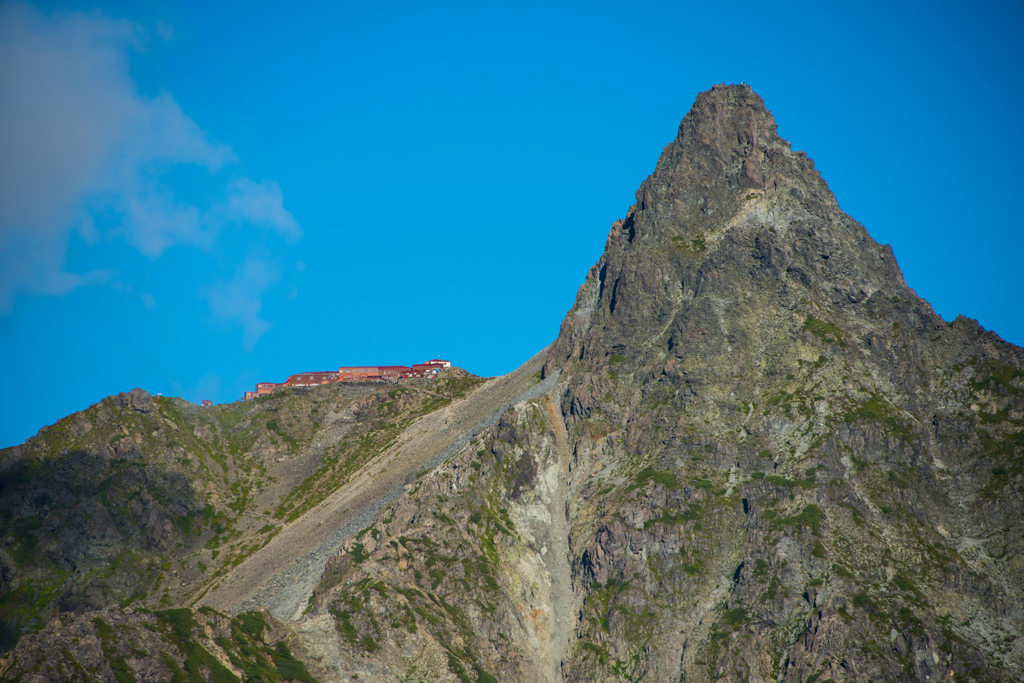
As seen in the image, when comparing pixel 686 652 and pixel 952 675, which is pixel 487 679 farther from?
pixel 952 675

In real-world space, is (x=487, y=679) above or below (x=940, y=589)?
above

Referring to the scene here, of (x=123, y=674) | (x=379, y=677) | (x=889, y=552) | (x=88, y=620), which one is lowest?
(x=889, y=552)

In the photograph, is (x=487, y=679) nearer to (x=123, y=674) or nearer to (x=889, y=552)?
(x=123, y=674)

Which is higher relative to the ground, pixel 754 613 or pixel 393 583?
pixel 393 583

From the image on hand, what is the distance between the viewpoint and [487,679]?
182500 mm

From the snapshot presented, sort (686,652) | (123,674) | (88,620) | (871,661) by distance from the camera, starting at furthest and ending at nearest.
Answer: (686,652) → (871,661) → (88,620) → (123,674)

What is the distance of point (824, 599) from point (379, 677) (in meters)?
90.3

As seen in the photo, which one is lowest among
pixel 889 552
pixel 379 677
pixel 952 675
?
pixel 952 675

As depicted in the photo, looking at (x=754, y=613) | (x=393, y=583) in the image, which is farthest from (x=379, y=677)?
(x=754, y=613)

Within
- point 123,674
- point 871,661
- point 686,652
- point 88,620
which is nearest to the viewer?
point 123,674

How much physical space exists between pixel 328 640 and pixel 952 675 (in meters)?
121

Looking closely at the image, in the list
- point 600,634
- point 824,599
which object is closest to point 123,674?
point 600,634

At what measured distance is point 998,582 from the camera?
197 m

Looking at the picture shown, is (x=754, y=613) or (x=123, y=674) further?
(x=754, y=613)
